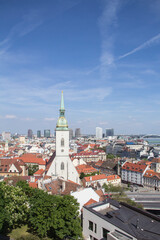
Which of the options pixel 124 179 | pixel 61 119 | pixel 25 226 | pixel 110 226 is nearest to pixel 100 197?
pixel 25 226

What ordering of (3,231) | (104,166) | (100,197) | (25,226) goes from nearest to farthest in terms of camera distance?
(3,231)
(25,226)
(100,197)
(104,166)

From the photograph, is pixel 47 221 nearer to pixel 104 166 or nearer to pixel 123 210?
pixel 123 210

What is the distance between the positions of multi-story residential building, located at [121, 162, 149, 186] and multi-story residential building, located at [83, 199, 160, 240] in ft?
190

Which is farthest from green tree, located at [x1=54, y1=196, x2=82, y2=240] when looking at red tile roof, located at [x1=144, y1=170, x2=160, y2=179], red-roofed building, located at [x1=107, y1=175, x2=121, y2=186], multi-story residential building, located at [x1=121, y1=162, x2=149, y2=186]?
multi-story residential building, located at [x1=121, y1=162, x2=149, y2=186]

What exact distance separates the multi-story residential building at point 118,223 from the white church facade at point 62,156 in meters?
27.8

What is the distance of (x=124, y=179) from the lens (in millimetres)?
88062

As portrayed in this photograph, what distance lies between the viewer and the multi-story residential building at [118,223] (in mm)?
20406

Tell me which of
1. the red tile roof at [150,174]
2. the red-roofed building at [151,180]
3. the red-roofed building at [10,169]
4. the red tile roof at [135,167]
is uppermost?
the red-roofed building at [10,169]

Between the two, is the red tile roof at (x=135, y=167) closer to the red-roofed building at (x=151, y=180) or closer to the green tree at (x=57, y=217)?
the red-roofed building at (x=151, y=180)

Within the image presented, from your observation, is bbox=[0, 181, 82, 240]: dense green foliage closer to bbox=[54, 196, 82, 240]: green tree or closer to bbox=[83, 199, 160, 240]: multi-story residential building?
bbox=[54, 196, 82, 240]: green tree

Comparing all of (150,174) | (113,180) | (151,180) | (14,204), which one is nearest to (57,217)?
(14,204)

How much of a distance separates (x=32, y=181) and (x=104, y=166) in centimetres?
5134

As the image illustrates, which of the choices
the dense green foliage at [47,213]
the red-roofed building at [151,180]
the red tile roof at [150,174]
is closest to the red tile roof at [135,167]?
the red tile roof at [150,174]

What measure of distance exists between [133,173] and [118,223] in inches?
2577
